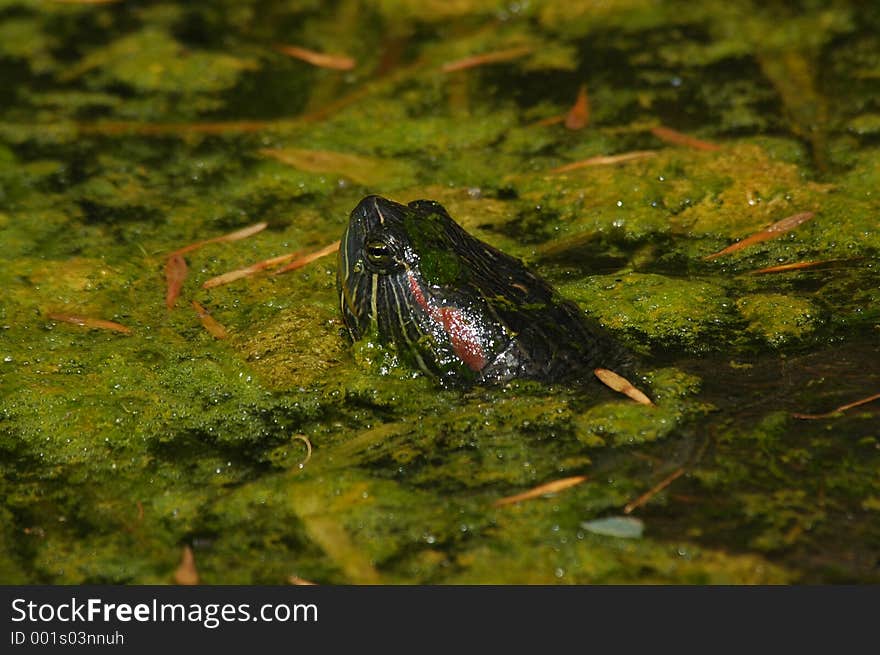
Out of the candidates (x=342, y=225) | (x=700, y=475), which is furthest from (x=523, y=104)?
(x=700, y=475)

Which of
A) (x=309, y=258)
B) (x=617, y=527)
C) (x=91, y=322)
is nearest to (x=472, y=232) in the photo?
(x=309, y=258)

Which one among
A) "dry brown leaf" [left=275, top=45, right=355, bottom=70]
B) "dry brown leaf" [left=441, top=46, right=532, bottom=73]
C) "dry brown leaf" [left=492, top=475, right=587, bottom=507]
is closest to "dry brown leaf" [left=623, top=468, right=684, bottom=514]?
"dry brown leaf" [left=492, top=475, right=587, bottom=507]

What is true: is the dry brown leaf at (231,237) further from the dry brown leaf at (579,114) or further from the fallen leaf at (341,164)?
the dry brown leaf at (579,114)

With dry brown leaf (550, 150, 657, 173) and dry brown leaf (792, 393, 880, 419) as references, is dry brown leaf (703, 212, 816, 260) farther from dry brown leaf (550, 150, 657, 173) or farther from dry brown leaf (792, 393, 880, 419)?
dry brown leaf (792, 393, 880, 419)

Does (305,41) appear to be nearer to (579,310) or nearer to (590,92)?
(590,92)

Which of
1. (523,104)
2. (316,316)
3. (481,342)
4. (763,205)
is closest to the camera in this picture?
(481,342)

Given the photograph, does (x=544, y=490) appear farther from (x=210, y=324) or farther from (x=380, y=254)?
(x=210, y=324)
